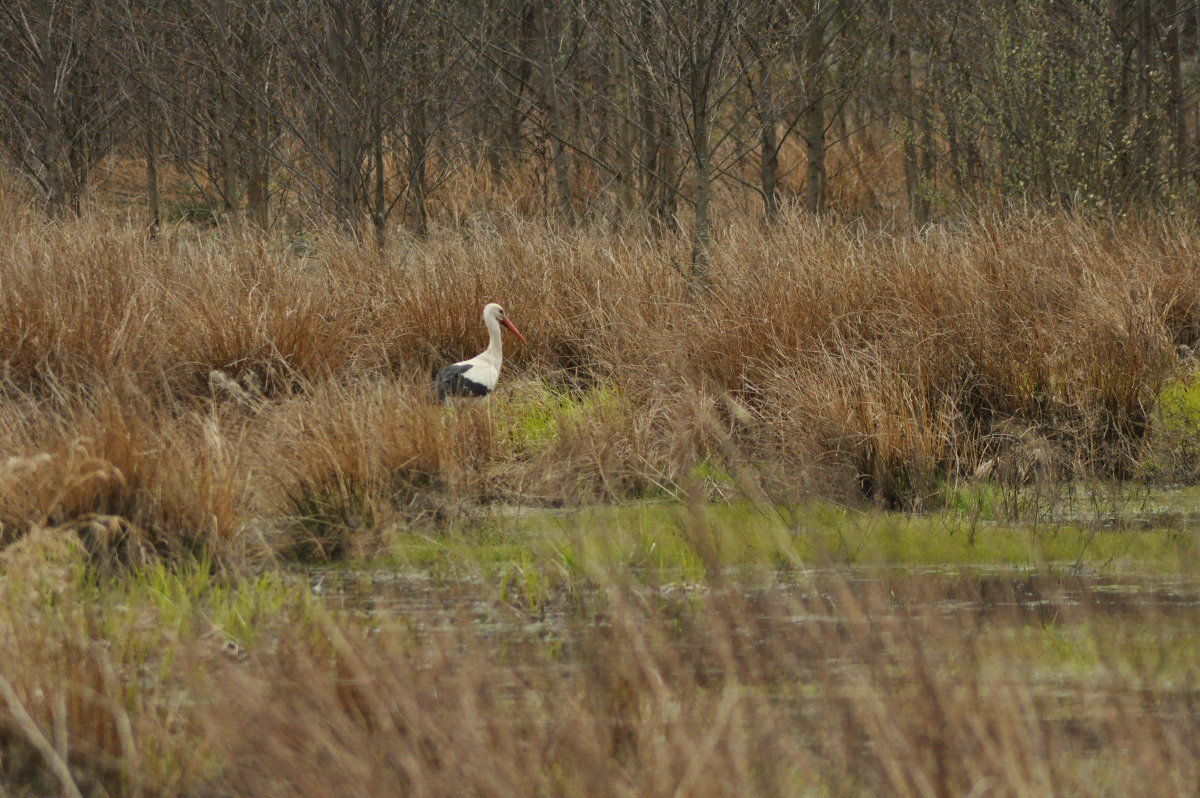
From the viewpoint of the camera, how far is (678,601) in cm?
425

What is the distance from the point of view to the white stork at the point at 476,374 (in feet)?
21.7

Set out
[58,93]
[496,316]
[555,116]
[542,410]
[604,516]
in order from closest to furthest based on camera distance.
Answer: [604,516] → [542,410] → [496,316] → [58,93] → [555,116]

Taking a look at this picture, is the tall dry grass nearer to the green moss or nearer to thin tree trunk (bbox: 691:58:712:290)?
the green moss

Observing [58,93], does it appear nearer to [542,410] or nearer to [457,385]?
[457,385]

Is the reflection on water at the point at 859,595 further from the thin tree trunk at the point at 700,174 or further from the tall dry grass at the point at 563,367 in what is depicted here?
the thin tree trunk at the point at 700,174

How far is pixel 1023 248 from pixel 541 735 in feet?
18.7

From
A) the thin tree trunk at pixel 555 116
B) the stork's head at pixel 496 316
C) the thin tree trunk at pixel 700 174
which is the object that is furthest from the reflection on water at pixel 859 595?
the thin tree trunk at pixel 555 116

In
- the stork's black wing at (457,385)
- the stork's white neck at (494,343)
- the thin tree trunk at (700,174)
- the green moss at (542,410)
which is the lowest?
the green moss at (542,410)

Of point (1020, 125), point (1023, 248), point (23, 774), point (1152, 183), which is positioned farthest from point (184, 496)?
point (1152, 183)

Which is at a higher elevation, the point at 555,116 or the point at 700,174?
the point at 555,116

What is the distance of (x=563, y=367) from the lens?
8.08 m

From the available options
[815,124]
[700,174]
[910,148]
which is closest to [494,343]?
[700,174]

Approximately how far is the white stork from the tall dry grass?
0.61ft

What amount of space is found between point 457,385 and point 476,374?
0.13 meters
